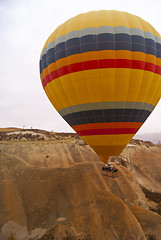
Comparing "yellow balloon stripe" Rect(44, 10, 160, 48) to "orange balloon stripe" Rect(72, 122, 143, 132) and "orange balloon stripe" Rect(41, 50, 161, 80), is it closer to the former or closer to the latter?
"orange balloon stripe" Rect(41, 50, 161, 80)

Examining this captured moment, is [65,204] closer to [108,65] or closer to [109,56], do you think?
[108,65]

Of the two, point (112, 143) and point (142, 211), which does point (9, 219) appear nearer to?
point (112, 143)

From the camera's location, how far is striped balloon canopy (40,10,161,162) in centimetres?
1113

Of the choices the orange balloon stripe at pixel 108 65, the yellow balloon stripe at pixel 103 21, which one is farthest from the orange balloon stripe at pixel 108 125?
the yellow balloon stripe at pixel 103 21

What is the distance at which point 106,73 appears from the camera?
11.1m

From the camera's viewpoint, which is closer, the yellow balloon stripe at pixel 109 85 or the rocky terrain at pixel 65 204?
the yellow balloon stripe at pixel 109 85

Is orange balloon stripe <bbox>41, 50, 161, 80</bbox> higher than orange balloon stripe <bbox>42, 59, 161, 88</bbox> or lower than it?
higher

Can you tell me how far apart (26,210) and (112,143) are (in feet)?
40.9

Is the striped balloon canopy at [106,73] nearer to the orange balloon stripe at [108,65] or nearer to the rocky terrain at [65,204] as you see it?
the orange balloon stripe at [108,65]

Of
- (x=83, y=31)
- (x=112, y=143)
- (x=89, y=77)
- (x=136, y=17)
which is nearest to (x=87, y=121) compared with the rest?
(x=112, y=143)

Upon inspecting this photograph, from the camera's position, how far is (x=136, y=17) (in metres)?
12.5

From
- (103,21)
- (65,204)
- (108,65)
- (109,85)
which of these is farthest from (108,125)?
(65,204)

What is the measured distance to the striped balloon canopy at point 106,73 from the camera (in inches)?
438

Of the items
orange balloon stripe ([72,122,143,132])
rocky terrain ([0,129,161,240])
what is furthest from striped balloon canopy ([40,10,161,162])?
rocky terrain ([0,129,161,240])
